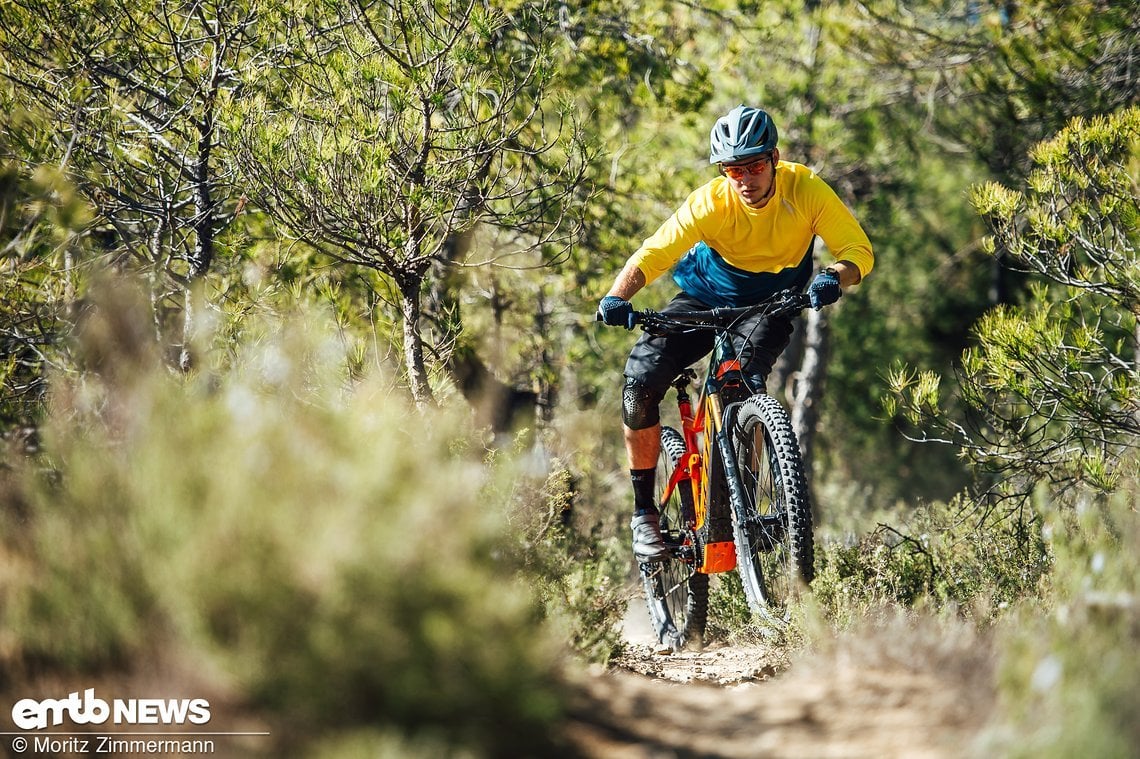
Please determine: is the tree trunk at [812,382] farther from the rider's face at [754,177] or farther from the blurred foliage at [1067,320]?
the rider's face at [754,177]

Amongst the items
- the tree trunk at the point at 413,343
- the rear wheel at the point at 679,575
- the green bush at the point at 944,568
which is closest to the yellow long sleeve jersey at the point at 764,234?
the rear wheel at the point at 679,575

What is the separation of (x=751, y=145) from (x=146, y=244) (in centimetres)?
357

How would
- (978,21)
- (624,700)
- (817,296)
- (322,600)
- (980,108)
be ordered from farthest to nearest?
(980,108), (978,21), (817,296), (624,700), (322,600)

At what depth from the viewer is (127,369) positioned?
3.24 metres

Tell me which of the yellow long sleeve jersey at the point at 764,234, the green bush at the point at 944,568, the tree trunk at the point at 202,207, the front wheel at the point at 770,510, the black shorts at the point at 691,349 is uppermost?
the tree trunk at the point at 202,207

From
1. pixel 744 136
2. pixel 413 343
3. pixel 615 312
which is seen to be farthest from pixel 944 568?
pixel 413 343

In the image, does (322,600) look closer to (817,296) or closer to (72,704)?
(72,704)

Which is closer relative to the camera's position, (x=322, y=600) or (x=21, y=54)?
(x=322, y=600)

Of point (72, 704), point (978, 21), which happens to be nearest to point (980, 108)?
point (978, 21)

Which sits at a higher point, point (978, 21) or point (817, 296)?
point (978, 21)

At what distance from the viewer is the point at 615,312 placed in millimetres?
4602

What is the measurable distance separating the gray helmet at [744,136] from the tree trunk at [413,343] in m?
1.72

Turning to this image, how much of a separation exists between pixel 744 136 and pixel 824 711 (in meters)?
2.60

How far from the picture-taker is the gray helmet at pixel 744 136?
→ 14.7 feet
